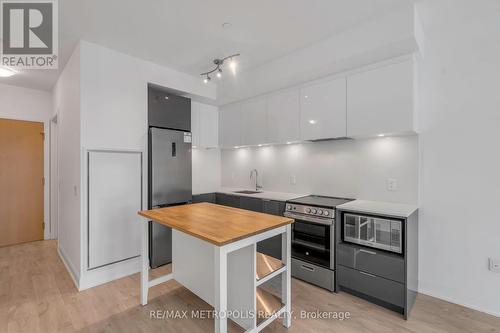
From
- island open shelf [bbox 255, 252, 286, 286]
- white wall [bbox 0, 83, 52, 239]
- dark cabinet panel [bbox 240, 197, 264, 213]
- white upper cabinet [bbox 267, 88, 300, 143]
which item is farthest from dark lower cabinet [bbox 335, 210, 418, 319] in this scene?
white wall [bbox 0, 83, 52, 239]

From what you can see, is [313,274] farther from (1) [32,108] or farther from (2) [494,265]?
(1) [32,108]

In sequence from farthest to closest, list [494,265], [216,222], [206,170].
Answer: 1. [206,170]
2. [494,265]
3. [216,222]

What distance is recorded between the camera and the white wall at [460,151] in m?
2.21

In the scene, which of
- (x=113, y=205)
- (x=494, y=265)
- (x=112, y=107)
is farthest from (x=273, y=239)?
(x=112, y=107)

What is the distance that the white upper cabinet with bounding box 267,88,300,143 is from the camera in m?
3.21

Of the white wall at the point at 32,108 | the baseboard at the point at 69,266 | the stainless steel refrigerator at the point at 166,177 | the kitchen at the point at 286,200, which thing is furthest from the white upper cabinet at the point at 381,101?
the white wall at the point at 32,108

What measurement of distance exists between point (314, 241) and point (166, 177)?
6.80ft

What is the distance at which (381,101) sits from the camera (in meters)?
2.47

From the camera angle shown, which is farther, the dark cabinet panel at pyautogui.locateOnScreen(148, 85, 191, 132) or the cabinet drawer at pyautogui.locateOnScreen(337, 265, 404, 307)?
the dark cabinet panel at pyautogui.locateOnScreen(148, 85, 191, 132)

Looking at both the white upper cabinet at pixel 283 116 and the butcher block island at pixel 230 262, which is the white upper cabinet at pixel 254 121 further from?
the butcher block island at pixel 230 262

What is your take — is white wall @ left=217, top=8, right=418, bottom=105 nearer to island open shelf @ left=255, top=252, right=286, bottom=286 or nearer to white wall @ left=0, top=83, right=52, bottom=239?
island open shelf @ left=255, top=252, right=286, bottom=286

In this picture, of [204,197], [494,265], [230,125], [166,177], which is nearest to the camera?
[494,265]

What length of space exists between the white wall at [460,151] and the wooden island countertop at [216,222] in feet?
5.71

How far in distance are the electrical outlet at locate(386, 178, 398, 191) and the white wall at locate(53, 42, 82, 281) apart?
347 cm
